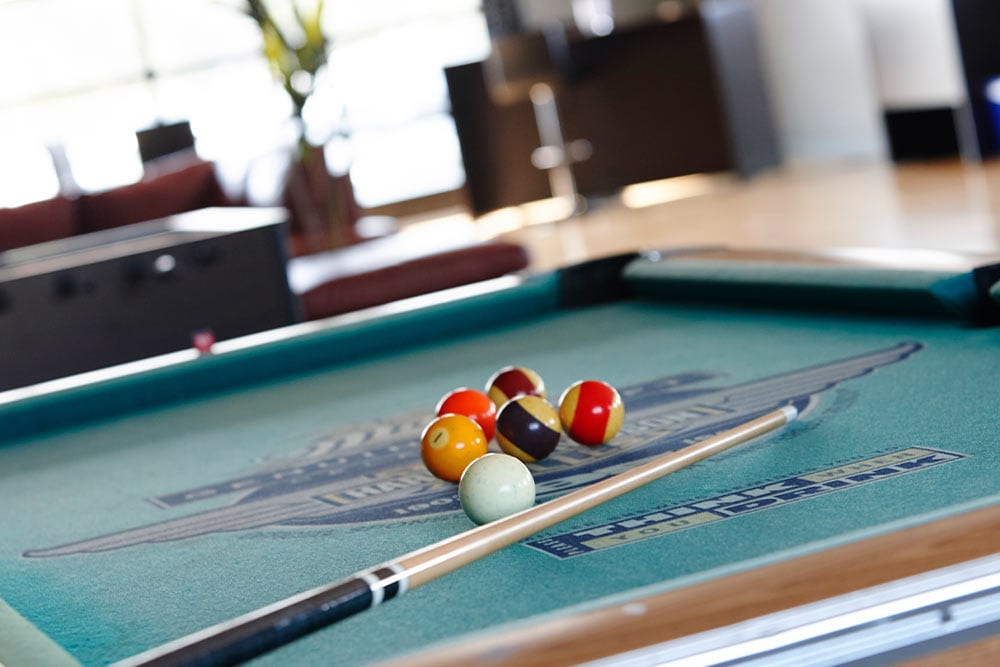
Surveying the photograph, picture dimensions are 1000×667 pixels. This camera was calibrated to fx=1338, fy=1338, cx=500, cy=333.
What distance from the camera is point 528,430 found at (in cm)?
160

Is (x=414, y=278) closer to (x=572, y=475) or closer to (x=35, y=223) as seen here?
(x=35, y=223)

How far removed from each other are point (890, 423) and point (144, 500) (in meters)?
0.98

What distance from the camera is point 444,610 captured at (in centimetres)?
107

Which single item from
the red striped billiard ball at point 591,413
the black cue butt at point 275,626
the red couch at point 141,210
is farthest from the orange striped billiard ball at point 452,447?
the red couch at point 141,210

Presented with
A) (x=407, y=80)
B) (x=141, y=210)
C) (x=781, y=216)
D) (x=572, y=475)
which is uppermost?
(x=407, y=80)

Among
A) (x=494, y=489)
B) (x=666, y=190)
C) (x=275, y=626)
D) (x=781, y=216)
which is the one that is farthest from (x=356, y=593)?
(x=666, y=190)

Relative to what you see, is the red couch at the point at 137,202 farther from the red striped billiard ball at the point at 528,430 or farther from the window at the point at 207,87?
the red striped billiard ball at the point at 528,430

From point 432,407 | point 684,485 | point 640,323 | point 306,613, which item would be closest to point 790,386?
point 684,485

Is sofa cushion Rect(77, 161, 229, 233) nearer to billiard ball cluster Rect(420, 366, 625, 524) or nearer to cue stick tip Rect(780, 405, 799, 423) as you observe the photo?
billiard ball cluster Rect(420, 366, 625, 524)

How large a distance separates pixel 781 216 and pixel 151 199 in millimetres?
3099

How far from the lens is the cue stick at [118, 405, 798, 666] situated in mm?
959

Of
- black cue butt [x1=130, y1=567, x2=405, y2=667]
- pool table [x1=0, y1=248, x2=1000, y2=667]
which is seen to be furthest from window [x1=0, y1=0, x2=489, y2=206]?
black cue butt [x1=130, y1=567, x2=405, y2=667]

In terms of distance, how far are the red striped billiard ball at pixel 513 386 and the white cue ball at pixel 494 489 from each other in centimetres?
49

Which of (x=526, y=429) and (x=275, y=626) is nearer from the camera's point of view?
(x=275, y=626)
